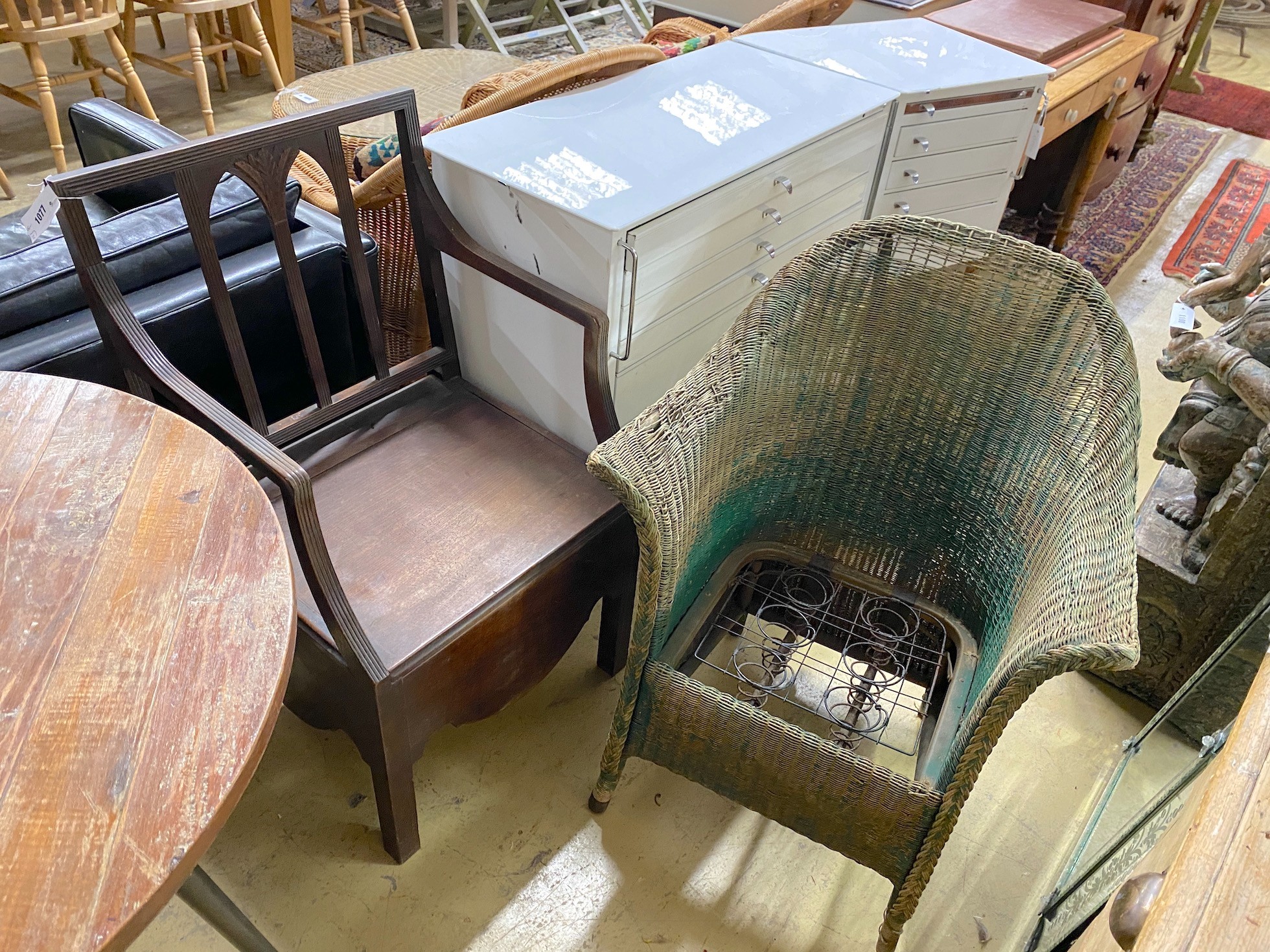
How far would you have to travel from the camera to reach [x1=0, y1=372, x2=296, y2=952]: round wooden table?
72cm

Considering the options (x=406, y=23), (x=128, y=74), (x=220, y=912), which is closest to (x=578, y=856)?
(x=220, y=912)

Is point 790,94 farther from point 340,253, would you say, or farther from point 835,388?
point 340,253

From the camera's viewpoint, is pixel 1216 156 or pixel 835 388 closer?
pixel 835 388

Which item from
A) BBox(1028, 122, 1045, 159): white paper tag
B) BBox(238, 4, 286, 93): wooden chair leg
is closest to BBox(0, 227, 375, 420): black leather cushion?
BBox(1028, 122, 1045, 159): white paper tag

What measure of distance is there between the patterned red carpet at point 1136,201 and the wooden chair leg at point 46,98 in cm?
348

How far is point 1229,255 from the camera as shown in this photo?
3.35m

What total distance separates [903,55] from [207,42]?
364 centimetres

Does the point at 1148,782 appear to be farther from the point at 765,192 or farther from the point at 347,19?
the point at 347,19

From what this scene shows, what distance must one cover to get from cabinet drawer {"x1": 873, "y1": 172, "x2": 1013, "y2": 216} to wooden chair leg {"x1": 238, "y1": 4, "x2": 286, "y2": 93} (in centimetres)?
287

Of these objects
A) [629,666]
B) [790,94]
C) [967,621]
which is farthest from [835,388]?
[790,94]

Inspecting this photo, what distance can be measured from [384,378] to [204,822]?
0.98 metres

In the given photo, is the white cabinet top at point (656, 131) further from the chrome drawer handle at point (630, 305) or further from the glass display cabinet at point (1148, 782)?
the glass display cabinet at point (1148, 782)

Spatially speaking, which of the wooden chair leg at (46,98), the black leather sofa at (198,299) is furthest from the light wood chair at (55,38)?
the black leather sofa at (198,299)

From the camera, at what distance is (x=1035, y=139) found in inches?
90.3
